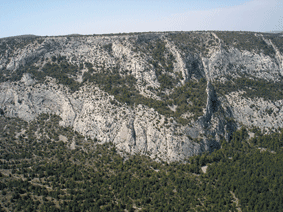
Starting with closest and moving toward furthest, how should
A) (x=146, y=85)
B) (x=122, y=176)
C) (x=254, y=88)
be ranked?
(x=122, y=176) → (x=146, y=85) → (x=254, y=88)

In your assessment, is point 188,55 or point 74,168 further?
point 188,55

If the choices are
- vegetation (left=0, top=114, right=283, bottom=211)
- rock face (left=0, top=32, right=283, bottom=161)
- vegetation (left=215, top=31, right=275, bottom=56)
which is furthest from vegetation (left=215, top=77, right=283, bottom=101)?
vegetation (left=215, top=31, right=275, bottom=56)

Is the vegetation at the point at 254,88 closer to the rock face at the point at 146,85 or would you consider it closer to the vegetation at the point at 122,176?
the rock face at the point at 146,85

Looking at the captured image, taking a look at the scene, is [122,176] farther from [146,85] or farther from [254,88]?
[254,88]

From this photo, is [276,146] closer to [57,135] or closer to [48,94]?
[57,135]

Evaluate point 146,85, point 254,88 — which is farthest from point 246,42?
point 146,85

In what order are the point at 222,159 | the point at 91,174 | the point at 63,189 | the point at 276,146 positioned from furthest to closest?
the point at 276,146, the point at 222,159, the point at 91,174, the point at 63,189

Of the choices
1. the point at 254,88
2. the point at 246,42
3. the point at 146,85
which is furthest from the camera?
the point at 246,42

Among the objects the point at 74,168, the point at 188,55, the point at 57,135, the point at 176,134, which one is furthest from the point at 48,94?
the point at 188,55

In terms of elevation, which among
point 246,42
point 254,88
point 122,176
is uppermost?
point 246,42
